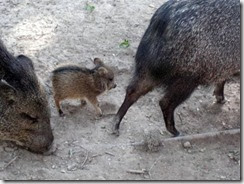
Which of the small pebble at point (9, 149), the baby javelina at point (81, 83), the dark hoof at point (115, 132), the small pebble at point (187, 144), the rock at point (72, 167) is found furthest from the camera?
the baby javelina at point (81, 83)

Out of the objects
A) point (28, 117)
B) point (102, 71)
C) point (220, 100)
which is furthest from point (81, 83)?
point (220, 100)

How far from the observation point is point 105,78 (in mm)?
4160

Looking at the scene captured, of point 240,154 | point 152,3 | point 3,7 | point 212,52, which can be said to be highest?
point 212,52

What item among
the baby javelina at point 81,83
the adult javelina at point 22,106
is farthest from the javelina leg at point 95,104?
the adult javelina at point 22,106

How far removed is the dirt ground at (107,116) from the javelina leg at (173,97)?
0.10 metres

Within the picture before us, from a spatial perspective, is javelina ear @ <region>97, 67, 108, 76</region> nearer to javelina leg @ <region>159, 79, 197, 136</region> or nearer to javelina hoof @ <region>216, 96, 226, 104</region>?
javelina leg @ <region>159, 79, 197, 136</region>

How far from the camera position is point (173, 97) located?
12.3 feet

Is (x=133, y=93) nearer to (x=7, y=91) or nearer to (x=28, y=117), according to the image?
(x=28, y=117)

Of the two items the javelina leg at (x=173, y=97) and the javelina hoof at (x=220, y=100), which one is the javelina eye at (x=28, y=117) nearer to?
the javelina leg at (x=173, y=97)

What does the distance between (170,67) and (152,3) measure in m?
2.08

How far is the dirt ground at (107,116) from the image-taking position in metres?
3.39

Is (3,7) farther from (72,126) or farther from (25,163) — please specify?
(25,163)

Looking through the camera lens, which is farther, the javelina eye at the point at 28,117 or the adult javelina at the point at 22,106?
the javelina eye at the point at 28,117

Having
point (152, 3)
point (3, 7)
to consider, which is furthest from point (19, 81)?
point (152, 3)
